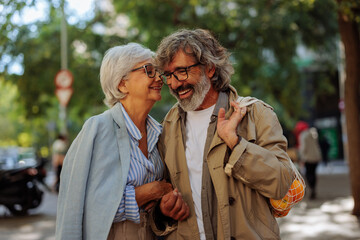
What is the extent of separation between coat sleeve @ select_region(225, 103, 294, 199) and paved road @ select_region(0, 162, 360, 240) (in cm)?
427

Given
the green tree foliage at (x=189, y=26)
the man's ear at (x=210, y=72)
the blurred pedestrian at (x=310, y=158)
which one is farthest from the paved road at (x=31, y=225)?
the blurred pedestrian at (x=310, y=158)

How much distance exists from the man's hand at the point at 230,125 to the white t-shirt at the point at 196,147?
279 mm

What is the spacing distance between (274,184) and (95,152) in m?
1.12

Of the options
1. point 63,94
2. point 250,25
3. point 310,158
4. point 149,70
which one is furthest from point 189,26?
point 149,70

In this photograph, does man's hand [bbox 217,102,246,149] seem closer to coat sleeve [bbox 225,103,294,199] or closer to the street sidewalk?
coat sleeve [bbox 225,103,294,199]

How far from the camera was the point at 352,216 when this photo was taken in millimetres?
7980

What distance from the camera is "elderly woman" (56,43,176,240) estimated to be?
268 centimetres

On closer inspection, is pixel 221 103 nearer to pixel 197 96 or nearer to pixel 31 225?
pixel 197 96

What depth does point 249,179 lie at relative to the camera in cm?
259

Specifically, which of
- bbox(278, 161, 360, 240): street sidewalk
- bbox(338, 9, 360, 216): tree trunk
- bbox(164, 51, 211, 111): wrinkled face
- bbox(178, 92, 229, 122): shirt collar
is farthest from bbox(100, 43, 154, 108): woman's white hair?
bbox(338, 9, 360, 216): tree trunk

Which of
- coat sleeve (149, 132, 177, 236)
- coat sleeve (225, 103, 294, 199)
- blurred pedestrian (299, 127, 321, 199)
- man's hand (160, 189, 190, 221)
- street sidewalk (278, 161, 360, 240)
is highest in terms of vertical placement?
coat sleeve (225, 103, 294, 199)

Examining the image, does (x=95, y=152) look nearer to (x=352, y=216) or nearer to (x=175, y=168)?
(x=175, y=168)

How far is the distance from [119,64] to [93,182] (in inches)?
34.3

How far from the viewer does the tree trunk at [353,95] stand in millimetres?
7918
